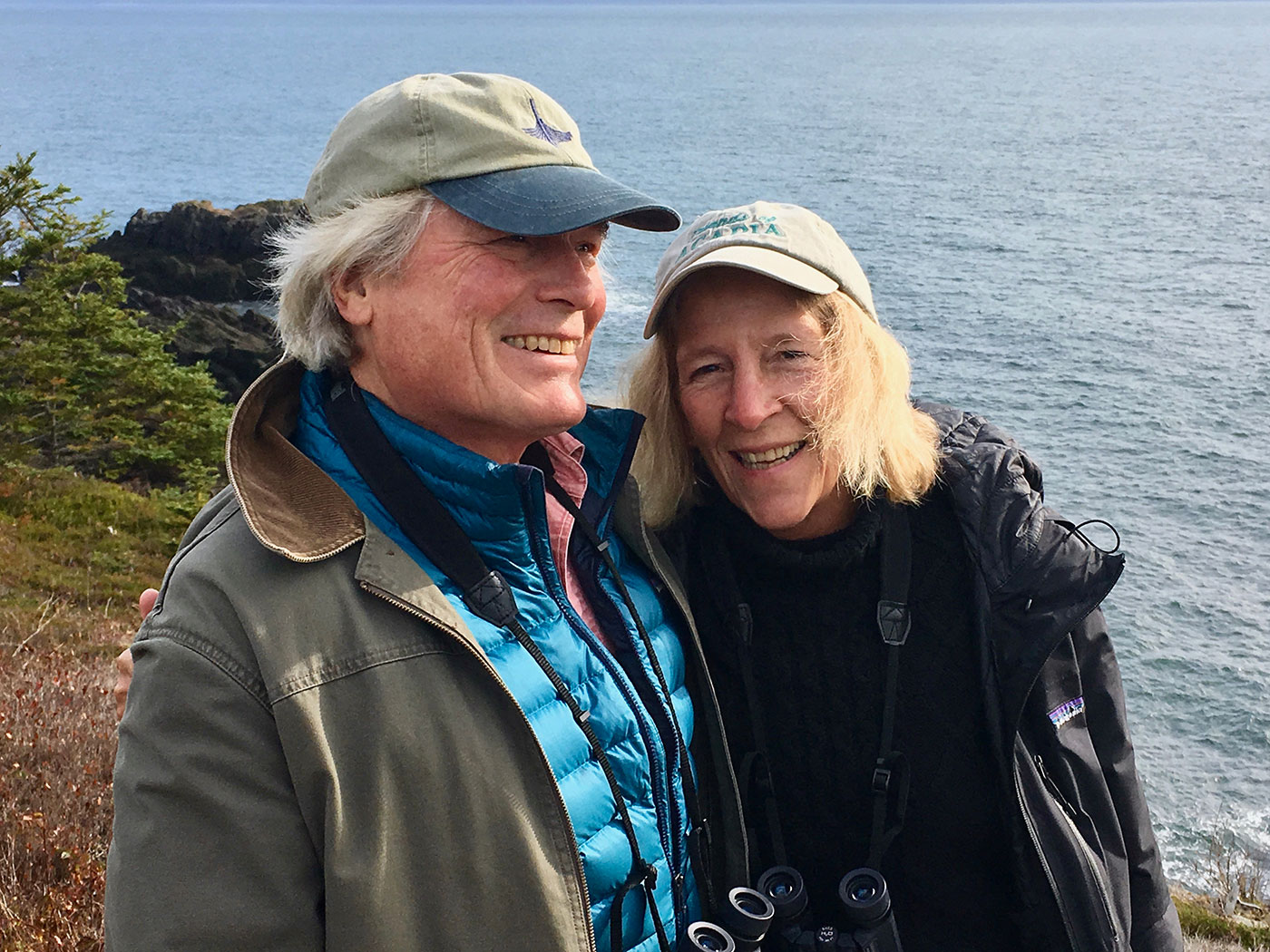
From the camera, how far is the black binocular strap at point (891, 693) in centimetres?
328

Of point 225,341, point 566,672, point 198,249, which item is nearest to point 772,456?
point 566,672

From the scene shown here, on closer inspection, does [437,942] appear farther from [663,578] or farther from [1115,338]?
[1115,338]

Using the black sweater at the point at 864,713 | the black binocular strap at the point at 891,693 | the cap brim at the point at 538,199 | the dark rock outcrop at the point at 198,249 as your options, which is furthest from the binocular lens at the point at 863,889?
the dark rock outcrop at the point at 198,249

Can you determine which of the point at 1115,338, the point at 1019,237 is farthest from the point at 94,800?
the point at 1019,237

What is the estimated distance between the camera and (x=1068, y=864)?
10.2 ft

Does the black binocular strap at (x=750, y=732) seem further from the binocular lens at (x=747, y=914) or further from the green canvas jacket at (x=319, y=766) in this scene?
the green canvas jacket at (x=319, y=766)

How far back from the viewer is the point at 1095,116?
284 feet

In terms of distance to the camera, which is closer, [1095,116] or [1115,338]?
[1115,338]

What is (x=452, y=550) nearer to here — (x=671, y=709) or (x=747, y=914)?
(x=671, y=709)

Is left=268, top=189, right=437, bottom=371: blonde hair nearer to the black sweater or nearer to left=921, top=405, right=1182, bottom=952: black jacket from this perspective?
the black sweater

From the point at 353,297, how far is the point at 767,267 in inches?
44.1

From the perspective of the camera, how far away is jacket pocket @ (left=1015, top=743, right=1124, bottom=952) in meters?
3.09

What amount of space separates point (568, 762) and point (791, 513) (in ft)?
3.69

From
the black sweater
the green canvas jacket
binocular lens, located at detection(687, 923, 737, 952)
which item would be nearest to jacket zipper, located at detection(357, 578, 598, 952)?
the green canvas jacket
